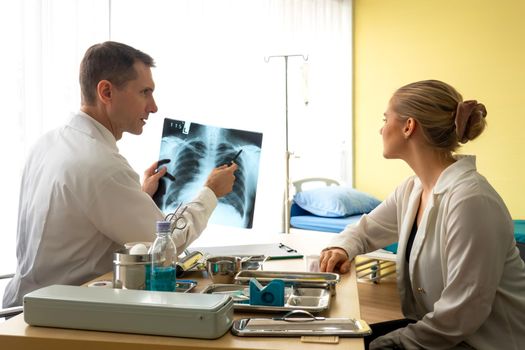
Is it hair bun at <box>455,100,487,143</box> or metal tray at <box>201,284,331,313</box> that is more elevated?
hair bun at <box>455,100,487,143</box>

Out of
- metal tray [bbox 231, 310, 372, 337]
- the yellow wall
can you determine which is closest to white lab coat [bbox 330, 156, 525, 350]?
metal tray [bbox 231, 310, 372, 337]

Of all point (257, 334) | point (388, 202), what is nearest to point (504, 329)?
point (388, 202)

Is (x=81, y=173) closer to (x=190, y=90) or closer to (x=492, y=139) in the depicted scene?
(x=190, y=90)

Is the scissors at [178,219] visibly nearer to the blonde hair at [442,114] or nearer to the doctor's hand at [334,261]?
the doctor's hand at [334,261]

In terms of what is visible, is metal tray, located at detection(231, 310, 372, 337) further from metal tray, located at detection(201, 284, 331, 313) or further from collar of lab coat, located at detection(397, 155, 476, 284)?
collar of lab coat, located at detection(397, 155, 476, 284)

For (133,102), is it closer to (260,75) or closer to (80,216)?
(80,216)

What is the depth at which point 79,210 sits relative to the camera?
5.85 feet

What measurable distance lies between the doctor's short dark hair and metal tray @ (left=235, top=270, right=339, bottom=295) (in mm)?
833

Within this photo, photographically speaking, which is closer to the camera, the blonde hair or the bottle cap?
the bottle cap

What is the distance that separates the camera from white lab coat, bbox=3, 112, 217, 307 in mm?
1755

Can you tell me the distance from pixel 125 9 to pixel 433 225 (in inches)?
93.7

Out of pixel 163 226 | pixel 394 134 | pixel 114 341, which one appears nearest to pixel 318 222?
pixel 394 134

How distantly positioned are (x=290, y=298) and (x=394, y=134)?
715 mm

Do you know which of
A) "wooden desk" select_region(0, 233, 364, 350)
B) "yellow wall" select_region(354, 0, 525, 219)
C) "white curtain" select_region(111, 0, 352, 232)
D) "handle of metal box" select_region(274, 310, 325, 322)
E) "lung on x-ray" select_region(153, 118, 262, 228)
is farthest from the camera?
"yellow wall" select_region(354, 0, 525, 219)
